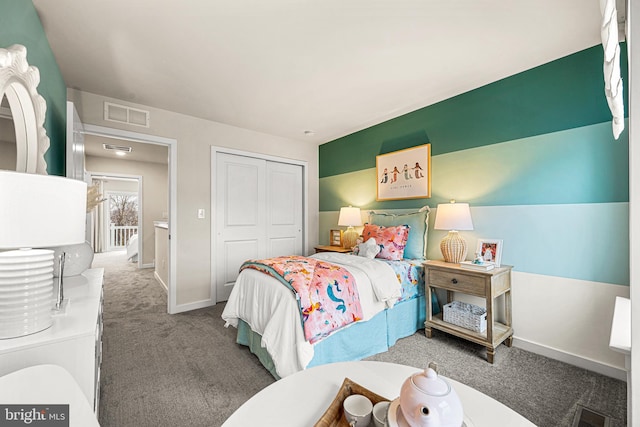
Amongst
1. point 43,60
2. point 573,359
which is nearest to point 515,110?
point 573,359

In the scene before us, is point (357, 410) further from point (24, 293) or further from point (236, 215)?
point (236, 215)

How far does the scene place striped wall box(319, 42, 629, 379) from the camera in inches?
78.5

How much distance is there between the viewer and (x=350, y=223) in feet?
12.5

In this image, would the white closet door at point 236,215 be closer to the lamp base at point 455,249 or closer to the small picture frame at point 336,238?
the small picture frame at point 336,238

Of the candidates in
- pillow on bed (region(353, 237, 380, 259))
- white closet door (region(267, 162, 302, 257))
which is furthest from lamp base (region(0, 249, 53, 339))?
white closet door (region(267, 162, 302, 257))

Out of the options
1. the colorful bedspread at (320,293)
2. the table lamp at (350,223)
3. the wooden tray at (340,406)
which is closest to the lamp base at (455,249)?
the colorful bedspread at (320,293)

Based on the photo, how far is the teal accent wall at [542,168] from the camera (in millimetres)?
2000

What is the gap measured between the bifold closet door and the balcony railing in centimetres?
657

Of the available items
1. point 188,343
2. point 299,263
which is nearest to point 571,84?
point 299,263

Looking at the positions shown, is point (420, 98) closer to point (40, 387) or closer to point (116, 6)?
point (116, 6)

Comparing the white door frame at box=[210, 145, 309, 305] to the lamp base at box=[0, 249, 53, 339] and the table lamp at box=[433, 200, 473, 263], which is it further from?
the lamp base at box=[0, 249, 53, 339]

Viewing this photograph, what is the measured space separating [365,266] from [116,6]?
102 inches

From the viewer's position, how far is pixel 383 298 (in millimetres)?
2338

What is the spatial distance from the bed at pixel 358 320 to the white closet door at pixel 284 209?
1.49 m
